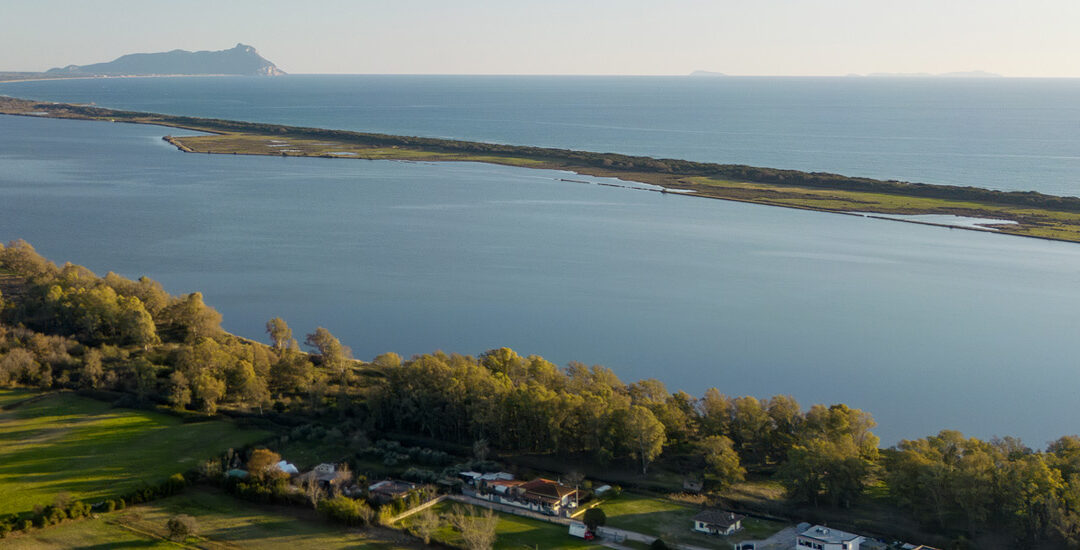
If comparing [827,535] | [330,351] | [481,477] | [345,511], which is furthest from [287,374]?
[827,535]

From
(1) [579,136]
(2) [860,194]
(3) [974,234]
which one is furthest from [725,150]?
(3) [974,234]

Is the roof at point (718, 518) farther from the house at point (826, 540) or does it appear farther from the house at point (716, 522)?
the house at point (826, 540)

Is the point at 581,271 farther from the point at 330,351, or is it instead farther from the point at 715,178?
the point at 715,178

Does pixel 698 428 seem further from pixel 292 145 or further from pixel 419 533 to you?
pixel 292 145

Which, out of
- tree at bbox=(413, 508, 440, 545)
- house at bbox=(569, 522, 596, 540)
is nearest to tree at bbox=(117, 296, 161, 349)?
tree at bbox=(413, 508, 440, 545)

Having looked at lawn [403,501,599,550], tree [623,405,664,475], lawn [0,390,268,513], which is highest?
tree [623,405,664,475]

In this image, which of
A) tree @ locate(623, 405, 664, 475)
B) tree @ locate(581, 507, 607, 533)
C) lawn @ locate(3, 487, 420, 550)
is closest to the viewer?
lawn @ locate(3, 487, 420, 550)

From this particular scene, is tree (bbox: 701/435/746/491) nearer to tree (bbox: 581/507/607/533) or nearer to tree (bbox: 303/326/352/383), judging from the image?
tree (bbox: 581/507/607/533)

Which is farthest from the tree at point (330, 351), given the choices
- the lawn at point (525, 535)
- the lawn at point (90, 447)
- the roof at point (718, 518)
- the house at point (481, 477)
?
the roof at point (718, 518)
